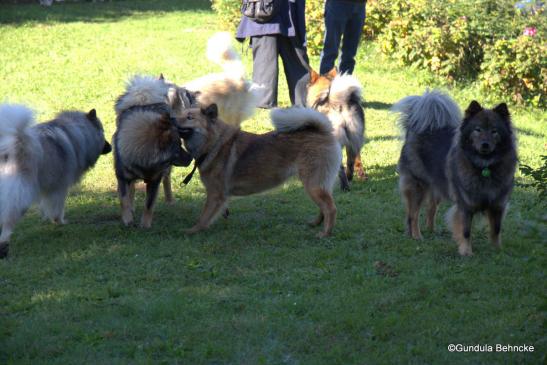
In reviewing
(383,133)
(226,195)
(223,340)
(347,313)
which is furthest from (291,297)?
(383,133)

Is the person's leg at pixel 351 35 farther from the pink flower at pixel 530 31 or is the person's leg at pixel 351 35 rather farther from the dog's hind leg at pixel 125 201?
the dog's hind leg at pixel 125 201

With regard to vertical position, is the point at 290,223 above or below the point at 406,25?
below

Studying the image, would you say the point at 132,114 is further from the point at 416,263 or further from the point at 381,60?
the point at 381,60

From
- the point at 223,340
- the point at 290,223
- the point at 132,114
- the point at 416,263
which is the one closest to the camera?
the point at 223,340

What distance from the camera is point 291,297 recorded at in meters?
5.28

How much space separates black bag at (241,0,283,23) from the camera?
1019cm

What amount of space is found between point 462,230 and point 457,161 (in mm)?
569

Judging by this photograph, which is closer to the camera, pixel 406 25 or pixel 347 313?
pixel 347 313

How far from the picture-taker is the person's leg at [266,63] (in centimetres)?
1069

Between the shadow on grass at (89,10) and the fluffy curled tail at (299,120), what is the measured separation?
1387 centimetres

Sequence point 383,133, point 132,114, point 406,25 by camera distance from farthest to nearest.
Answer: point 406,25 → point 383,133 → point 132,114

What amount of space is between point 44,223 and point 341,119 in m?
3.24

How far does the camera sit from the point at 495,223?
20.7 feet

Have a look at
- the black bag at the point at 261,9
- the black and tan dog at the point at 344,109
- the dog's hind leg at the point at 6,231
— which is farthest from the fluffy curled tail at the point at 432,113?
the black bag at the point at 261,9
